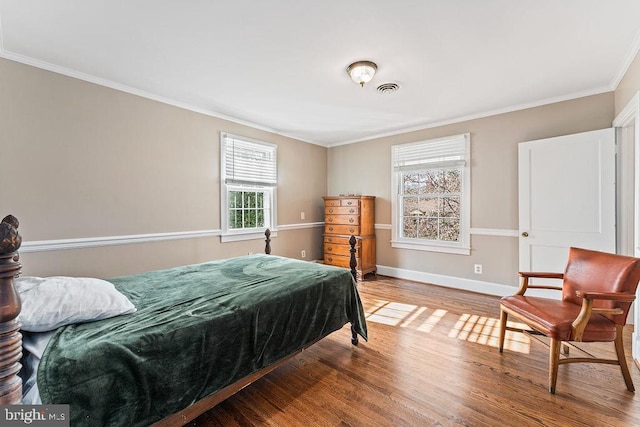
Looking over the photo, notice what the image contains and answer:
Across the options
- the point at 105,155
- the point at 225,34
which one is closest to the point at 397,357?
the point at 225,34

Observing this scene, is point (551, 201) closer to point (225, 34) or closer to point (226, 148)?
point (225, 34)

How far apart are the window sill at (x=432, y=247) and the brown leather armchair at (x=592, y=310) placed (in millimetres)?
1896

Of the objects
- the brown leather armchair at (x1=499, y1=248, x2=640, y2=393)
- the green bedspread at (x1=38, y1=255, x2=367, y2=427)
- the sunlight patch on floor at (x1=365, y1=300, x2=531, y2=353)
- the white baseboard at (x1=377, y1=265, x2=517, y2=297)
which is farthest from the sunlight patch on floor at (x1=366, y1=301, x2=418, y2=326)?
the brown leather armchair at (x1=499, y1=248, x2=640, y2=393)

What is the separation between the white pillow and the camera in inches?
49.9

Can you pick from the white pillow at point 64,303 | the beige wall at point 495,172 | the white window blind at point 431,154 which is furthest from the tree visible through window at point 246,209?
the white pillow at point 64,303

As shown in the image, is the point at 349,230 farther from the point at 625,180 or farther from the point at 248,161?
the point at 625,180

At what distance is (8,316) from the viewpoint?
2.79 feet

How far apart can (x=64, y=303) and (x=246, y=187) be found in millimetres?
3124

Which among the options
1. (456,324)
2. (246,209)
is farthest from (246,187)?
(456,324)

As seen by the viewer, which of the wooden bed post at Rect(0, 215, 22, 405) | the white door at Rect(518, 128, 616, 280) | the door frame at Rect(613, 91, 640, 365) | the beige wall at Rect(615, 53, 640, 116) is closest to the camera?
the wooden bed post at Rect(0, 215, 22, 405)

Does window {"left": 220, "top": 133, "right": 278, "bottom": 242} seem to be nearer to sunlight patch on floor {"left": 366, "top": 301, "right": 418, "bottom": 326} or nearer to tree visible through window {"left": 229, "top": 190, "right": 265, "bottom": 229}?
tree visible through window {"left": 229, "top": 190, "right": 265, "bottom": 229}

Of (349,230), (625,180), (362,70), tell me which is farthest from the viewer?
(349,230)

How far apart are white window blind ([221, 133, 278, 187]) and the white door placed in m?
3.54

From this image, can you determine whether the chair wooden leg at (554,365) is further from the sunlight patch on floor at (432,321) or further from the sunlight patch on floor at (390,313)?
the sunlight patch on floor at (390,313)
